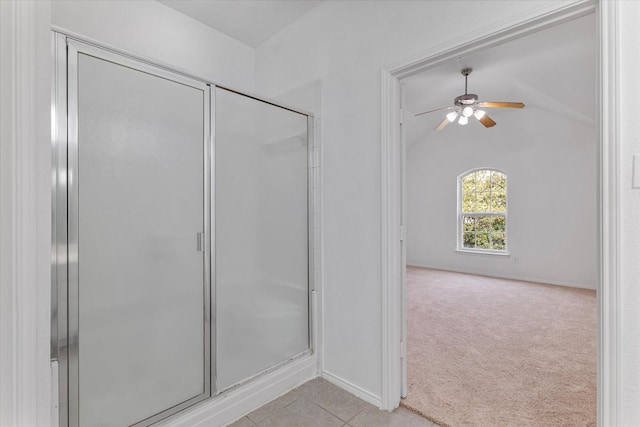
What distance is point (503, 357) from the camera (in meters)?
2.58

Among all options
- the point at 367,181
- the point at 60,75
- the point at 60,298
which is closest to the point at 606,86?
the point at 367,181

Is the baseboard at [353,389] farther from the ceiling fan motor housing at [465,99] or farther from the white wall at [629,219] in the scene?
the ceiling fan motor housing at [465,99]

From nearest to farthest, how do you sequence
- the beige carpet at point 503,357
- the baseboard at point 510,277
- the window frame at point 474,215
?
the beige carpet at point 503,357 < the baseboard at point 510,277 < the window frame at point 474,215

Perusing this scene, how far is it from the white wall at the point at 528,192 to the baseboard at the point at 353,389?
3.95 meters

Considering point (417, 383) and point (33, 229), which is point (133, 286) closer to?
point (33, 229)

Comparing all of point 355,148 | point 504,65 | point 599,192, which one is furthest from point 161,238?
point 504,65

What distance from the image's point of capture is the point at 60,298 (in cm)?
128

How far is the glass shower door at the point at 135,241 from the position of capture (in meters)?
1.34

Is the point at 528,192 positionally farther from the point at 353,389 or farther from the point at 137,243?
the point at 137,243

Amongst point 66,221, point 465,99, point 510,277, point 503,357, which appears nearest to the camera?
point 66,221

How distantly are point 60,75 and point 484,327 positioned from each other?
12.4 ft

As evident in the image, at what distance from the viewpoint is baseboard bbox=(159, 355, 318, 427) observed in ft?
5.47

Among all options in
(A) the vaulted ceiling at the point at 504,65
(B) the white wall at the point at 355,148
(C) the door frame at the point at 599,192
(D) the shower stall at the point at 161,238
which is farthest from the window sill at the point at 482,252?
(D) the shower stall at the point at 161,238

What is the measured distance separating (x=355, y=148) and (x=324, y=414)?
165 centimetres
